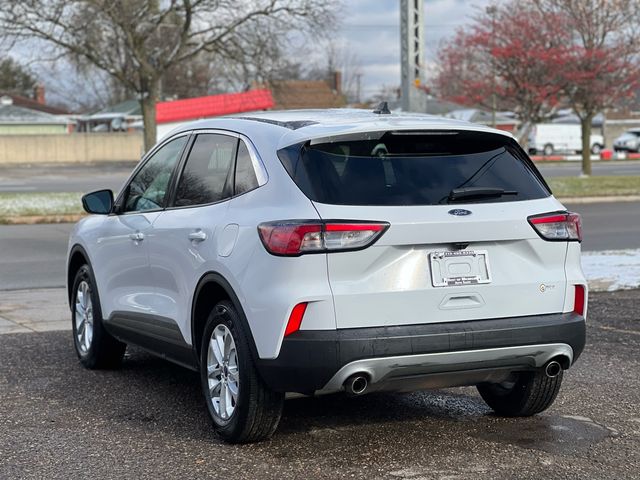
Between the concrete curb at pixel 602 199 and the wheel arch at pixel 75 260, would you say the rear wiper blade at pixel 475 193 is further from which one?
the concrete curb at pixel 602 199

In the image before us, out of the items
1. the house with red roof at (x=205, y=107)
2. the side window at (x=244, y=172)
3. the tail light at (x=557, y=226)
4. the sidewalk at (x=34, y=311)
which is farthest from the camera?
the house with red roof at (x=205, y=107)

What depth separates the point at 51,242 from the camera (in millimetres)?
16875

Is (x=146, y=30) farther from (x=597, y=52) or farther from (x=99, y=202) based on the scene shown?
(x=99, y=202)

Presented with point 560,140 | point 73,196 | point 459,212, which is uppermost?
point 459,212

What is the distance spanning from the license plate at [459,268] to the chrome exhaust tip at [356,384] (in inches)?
22.2

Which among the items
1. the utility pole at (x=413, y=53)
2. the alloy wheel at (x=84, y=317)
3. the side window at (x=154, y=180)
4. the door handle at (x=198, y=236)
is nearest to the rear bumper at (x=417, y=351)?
the door handle at (x=198, y=236)

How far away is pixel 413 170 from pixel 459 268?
0.55 metres

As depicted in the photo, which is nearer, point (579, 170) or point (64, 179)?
point (64, 179)

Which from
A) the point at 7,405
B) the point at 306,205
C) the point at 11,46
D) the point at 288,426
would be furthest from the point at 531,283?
the point at 11,46

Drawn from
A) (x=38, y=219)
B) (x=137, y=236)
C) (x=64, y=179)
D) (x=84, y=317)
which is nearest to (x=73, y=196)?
(x=38, y=219)

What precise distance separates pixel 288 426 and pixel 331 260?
1.34 m

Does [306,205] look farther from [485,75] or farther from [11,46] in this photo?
[485,75]

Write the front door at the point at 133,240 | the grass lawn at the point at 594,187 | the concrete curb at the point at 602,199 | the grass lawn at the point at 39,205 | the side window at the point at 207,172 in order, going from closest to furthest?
the side window at the point at 207,172, the front door at the point at 133,240, the grass lawn at the point at 39,205, the concrete curb at the point at 602,199, the grass lawn at the point at 594,187

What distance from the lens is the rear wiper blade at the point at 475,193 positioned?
5.12 meters
